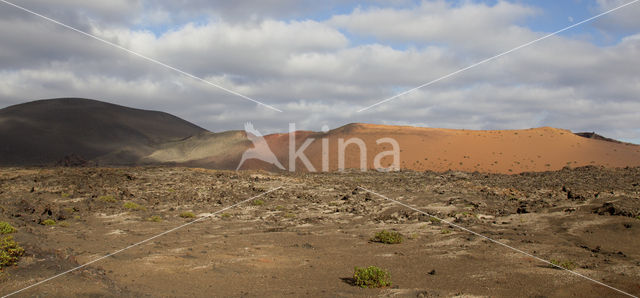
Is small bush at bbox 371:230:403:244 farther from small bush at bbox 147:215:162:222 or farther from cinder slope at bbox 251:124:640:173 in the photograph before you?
cinder slope at bbox 251:124:640:173

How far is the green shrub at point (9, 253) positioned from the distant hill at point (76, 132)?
61185 mm

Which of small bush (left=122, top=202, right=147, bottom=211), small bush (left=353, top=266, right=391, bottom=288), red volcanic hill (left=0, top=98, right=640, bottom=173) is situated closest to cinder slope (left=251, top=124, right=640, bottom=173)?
red volcanic hill (left=0, top=98, right=640, bottom=173)

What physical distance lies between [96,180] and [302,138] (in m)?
38.0

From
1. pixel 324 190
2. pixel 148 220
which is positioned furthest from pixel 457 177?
pixel 148 220

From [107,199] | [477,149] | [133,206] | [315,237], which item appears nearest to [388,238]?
[315,237]

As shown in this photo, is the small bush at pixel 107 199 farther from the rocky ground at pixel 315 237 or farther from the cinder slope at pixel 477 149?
the cinder slope at pixel 477 149

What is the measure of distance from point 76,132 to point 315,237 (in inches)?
3149

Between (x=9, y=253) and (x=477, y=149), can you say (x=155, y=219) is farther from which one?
(x=477, y=149)

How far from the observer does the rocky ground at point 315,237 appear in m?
9.95

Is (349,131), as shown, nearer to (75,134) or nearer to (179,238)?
Answer: (179,238)

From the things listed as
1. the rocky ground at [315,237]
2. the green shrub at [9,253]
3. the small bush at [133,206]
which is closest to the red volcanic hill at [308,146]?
the rocky ground at [315,237]

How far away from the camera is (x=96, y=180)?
98.6 ft

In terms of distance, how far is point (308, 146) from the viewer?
6134cm

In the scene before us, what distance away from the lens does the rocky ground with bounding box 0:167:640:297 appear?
9945mm
